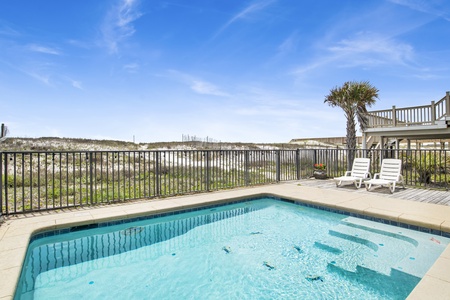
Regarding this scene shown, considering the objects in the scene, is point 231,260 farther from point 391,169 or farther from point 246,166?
point 391,169

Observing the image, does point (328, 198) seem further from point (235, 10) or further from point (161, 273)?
point (235, 10)

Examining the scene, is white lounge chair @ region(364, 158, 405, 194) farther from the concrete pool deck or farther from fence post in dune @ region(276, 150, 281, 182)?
fence post in dune @ region(276, 150, 281, 182)

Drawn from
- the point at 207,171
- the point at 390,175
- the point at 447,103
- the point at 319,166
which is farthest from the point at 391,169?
the point at 207,171

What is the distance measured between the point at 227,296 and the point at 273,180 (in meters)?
5.92

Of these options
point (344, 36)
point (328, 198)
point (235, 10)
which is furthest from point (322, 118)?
point (328, 198)

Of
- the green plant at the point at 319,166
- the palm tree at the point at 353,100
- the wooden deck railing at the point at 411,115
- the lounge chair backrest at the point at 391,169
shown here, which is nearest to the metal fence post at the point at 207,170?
the green plant at the point at 319,166

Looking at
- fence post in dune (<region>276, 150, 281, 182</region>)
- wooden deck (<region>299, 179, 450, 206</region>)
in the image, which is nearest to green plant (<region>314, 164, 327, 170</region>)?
fence post in dune (<region>276, 150, 281, 182</region>)

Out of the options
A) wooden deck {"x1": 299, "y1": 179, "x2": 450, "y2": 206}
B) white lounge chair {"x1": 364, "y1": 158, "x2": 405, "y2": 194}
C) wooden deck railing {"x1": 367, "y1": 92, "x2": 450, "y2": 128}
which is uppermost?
wooden deck railing {"x1": 367, "y1": 92, "x2": 450, "y2": 128}

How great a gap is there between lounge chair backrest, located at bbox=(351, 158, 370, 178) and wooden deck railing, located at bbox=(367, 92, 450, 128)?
4.61 meters

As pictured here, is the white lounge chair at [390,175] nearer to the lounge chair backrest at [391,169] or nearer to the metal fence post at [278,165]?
the lounge chair backrest at [391,169]

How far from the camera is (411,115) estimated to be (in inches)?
403

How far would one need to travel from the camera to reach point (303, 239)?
3.85 metres

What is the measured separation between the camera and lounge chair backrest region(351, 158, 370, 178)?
734 cm

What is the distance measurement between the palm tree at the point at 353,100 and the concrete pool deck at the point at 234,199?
5705mm
